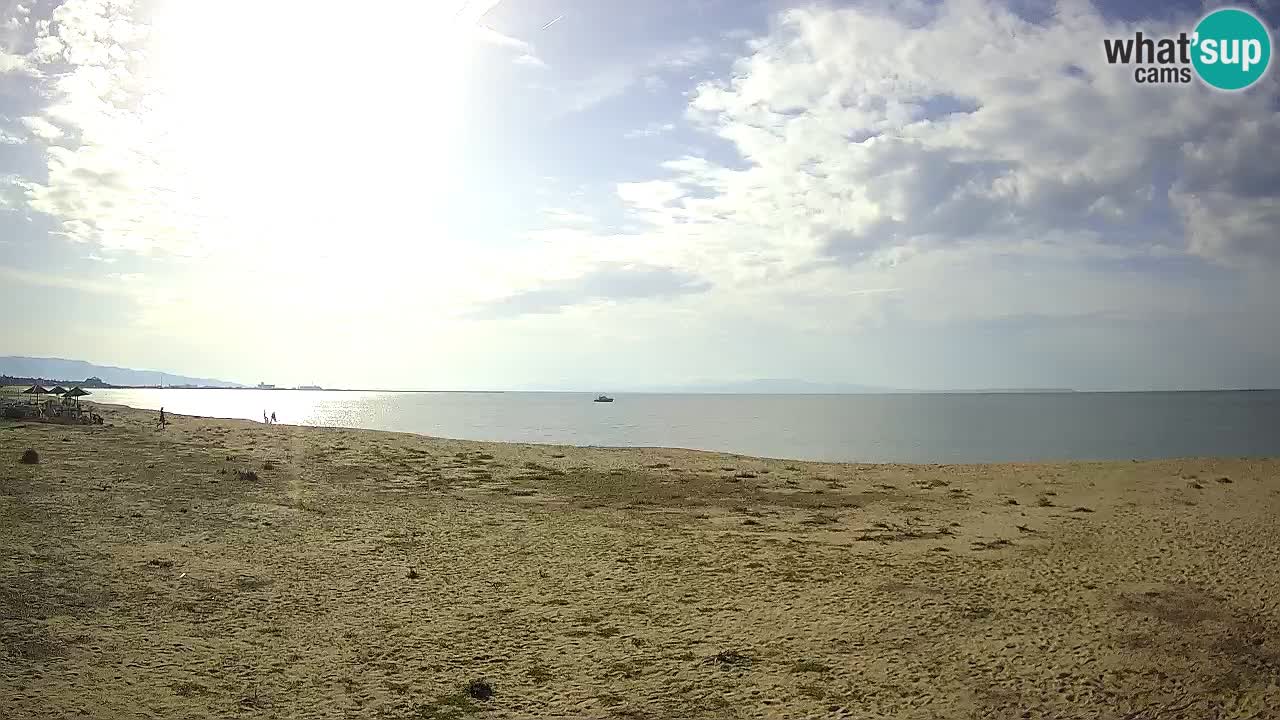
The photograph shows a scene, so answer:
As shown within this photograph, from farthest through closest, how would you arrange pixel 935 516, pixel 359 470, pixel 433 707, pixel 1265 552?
pixel 359 470 < pixel 935 516 < pixel 1265 552 < pixel 433 707

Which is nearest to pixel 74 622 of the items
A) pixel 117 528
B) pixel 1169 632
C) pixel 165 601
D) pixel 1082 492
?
pixel 165 601

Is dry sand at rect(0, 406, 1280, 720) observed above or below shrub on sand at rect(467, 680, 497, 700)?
above

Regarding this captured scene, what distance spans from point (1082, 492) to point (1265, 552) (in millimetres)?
9453

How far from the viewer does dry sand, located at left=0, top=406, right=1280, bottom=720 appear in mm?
9430

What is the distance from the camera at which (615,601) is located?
13.1m

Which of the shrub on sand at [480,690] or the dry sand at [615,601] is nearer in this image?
the shrub on sand at [480,690]

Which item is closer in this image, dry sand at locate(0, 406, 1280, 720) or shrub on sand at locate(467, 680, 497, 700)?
shrub on sand at locate(467, 680, 497, 700)

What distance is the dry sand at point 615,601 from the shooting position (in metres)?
9.43

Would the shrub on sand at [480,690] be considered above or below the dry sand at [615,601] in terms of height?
below

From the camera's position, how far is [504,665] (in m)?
10.3

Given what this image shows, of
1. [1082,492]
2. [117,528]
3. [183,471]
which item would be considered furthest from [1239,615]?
[183,471]

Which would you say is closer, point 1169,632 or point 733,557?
point 1169,632

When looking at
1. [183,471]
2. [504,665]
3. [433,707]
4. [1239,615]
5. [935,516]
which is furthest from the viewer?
[183,471]

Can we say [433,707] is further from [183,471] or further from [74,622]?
[183,471]
